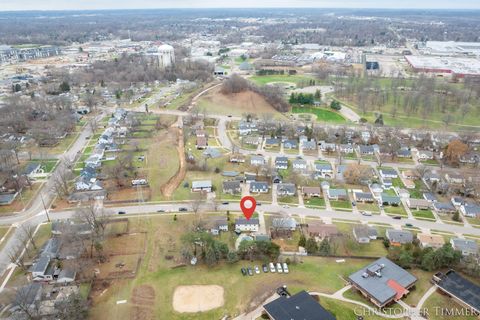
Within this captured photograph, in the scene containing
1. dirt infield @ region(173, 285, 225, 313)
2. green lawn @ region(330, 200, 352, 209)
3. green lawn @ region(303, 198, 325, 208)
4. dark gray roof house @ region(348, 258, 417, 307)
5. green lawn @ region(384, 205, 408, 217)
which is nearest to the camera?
dirt infield @ region(173, 285, 225, 313)

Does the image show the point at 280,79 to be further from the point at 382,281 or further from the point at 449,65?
the point at 382,281

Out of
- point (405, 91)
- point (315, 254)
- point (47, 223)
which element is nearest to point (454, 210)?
point (315, 254)

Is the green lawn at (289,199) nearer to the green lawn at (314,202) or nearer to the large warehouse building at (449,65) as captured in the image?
the green lawn at (314,202)

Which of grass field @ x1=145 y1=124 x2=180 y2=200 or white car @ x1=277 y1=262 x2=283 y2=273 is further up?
grass field @ x1=145 y1=124 x2=180 y2=200

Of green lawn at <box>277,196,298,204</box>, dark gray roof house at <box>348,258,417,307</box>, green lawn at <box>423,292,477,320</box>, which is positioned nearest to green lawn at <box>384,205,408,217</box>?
green lawn at <box>277,196,298,204</box>

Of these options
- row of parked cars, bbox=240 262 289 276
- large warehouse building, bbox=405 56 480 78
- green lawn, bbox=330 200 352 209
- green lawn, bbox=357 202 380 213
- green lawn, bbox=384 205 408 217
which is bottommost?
green lawn, bbox=384 205 408 217

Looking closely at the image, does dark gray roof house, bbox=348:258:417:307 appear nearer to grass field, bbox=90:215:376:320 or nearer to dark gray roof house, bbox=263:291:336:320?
grass field, bbox=90:215:376:320

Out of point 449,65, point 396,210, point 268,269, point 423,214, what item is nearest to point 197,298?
point 268,269

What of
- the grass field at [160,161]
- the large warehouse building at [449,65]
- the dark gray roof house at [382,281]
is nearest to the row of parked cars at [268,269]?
the dark gray roof house at [382,281]
